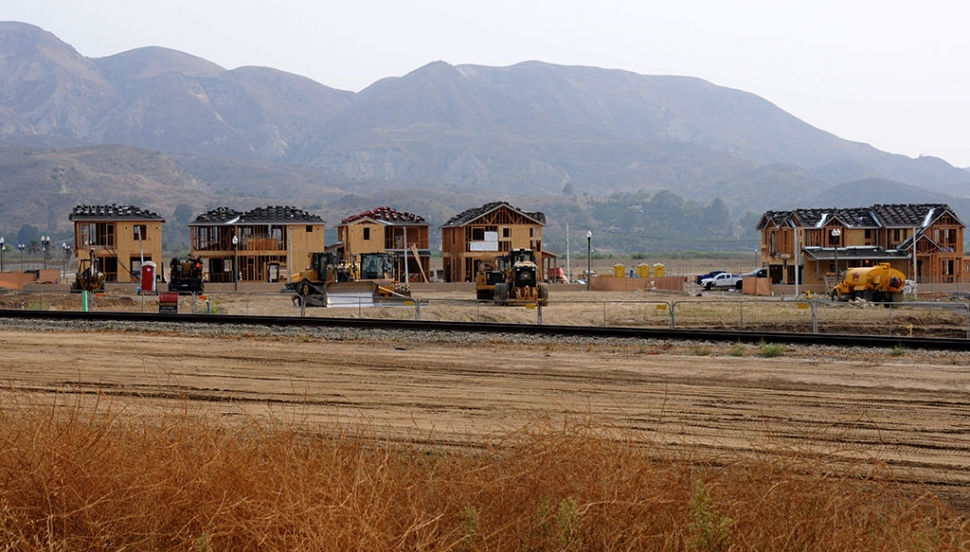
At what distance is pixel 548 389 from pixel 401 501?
10.6m

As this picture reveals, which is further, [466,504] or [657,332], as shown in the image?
[657,332]

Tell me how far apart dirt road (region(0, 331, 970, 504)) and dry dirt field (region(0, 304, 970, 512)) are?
0.16 feet

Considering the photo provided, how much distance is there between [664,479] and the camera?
→ 9289 millimetres

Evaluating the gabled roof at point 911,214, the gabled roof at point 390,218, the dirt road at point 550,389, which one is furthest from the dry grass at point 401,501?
the gabled roof at point 390,218

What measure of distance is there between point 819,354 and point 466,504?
62.2ft

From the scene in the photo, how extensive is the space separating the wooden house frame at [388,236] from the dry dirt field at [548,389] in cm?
5866

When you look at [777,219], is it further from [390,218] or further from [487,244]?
[390,218]

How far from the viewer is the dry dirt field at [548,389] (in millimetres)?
13891

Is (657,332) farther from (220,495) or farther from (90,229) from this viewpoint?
(90,229)

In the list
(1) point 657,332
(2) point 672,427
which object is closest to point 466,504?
(2) point 672,427

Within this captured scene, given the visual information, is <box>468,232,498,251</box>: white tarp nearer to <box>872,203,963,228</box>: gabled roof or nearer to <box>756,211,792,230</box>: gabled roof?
<box>756,211,792,230</box>: gabled roof

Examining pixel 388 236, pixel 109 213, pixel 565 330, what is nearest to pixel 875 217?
pixel 388 236

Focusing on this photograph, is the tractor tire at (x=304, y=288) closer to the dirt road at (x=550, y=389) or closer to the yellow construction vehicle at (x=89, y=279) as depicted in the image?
the yellow construction vehicle at (x=89, y=279)

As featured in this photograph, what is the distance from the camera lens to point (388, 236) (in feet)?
300
